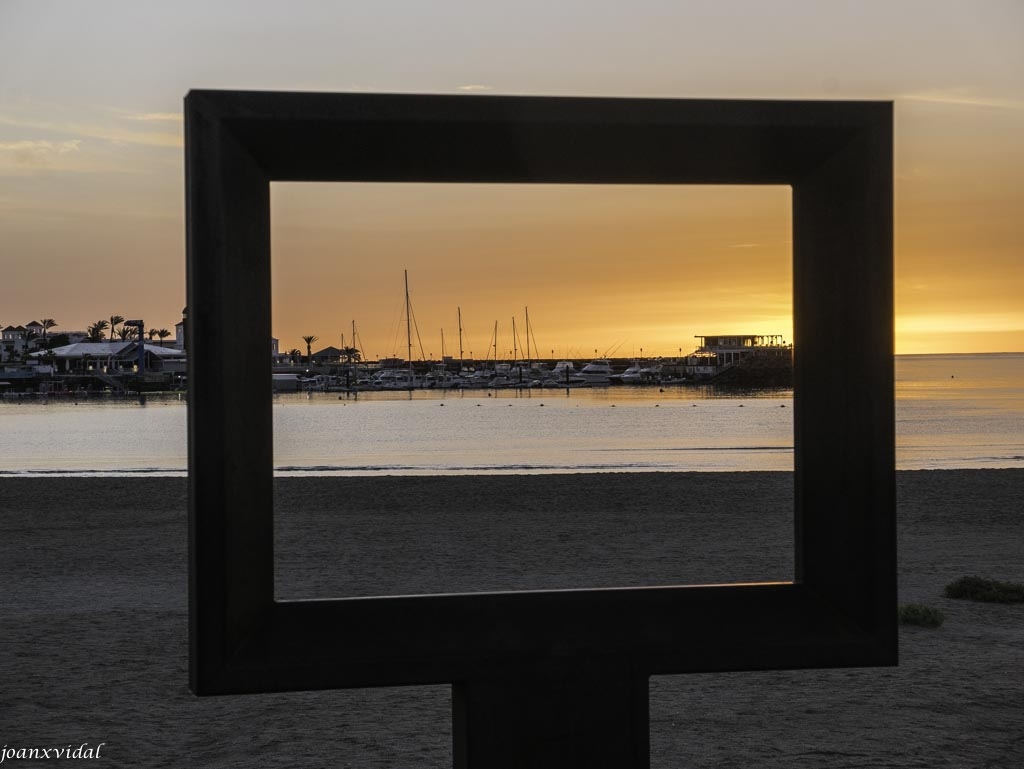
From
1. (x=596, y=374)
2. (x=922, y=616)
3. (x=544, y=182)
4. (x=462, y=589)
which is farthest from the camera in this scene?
(x=596, y=374)

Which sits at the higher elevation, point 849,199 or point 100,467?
point 849,199

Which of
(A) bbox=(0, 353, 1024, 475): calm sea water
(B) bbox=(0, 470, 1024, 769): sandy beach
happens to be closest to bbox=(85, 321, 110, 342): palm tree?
(A) bbox=(0, 353, 1024, 475): calm sea water

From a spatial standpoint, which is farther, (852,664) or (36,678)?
(36,678)

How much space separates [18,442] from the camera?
138 feet

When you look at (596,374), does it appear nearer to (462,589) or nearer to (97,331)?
(97,331)

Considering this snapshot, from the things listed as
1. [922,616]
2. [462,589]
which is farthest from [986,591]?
[462,589]

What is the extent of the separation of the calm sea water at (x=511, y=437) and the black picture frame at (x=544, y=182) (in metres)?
23.7

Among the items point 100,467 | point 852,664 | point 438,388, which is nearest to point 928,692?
point 852,664

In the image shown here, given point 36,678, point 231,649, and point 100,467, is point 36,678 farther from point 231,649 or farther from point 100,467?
point 100,467

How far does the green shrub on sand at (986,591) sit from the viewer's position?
7.84 m

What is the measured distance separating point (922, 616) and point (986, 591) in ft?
3.72

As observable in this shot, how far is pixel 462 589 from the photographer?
8555 mm

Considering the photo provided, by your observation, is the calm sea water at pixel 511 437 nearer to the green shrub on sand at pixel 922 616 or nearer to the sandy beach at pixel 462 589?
the sandy beach at pixel 462 589

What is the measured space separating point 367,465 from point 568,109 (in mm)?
27994
